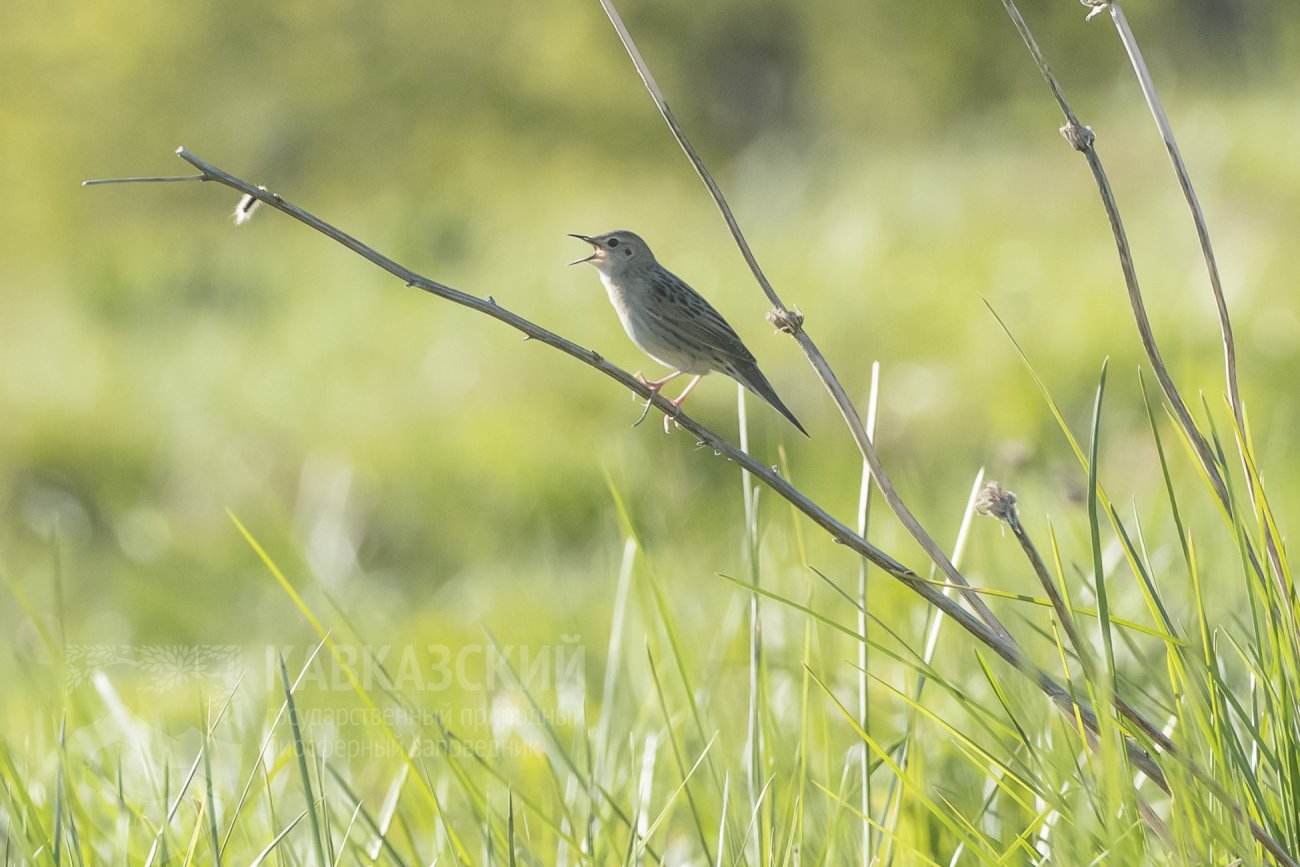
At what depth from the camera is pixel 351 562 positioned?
160 inches

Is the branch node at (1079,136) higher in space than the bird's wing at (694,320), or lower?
lower

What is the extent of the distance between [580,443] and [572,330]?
1.01 meters

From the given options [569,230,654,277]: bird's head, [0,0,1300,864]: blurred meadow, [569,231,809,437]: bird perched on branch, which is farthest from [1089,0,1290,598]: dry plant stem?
[569,230,654,277]: bird's head

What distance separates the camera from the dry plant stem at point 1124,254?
962 mm

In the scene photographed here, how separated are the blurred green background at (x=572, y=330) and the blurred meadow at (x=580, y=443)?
1.2 inches

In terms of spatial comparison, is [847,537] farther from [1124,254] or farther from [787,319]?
[1124,254]

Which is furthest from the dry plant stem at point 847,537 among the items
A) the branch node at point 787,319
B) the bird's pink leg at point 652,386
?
the bird's pink leg at point 652,386

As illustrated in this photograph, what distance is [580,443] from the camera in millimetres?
5254

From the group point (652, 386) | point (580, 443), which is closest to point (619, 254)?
point (652, 386)

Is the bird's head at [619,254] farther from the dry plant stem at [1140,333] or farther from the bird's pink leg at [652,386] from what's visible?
the dry plant stem at [1140,333]

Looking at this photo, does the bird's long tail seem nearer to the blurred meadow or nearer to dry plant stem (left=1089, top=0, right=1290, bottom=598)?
the blurred meadow

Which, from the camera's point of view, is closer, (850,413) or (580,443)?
(850,413)

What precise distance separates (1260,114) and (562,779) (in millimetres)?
5922

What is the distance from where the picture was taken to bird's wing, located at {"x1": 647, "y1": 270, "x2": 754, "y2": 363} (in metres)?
2.35
